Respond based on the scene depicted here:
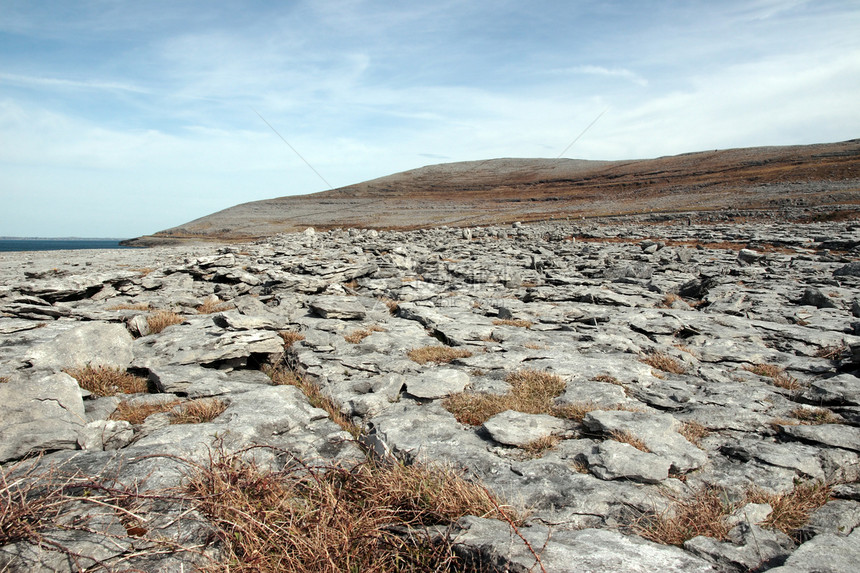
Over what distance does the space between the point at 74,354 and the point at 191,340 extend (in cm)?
164

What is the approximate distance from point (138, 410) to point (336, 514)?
366cm

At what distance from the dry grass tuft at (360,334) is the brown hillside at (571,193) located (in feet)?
135

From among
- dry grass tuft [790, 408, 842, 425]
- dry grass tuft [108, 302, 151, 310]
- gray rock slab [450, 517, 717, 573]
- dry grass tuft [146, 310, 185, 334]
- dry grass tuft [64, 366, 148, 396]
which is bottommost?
dry grass tuft [790, 408, 842, 425]

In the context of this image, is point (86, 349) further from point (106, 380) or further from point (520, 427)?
point (520, 427)

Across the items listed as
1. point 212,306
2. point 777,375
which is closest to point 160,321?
point 212,306

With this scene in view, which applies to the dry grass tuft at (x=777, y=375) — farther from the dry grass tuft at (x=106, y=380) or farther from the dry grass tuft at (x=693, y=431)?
the dry grass tuft at (x=106, y=380)

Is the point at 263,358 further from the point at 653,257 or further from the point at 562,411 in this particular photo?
the point at 653,257

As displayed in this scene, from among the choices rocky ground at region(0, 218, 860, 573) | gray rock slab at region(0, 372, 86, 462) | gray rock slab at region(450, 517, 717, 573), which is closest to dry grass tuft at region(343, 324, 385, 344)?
rocky ground at region(0, 218, 860, 573)

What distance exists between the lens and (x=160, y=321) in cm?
873

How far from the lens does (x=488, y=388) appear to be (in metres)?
6.59

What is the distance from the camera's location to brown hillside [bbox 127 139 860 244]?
50531 mm

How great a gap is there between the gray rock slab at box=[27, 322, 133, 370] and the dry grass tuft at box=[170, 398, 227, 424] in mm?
1956

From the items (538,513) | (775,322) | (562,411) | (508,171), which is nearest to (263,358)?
(562,411)

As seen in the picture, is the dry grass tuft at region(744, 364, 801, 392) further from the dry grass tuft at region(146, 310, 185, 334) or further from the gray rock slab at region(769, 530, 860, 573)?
the dry grass tuft at region(146, 310, 185, 334)
